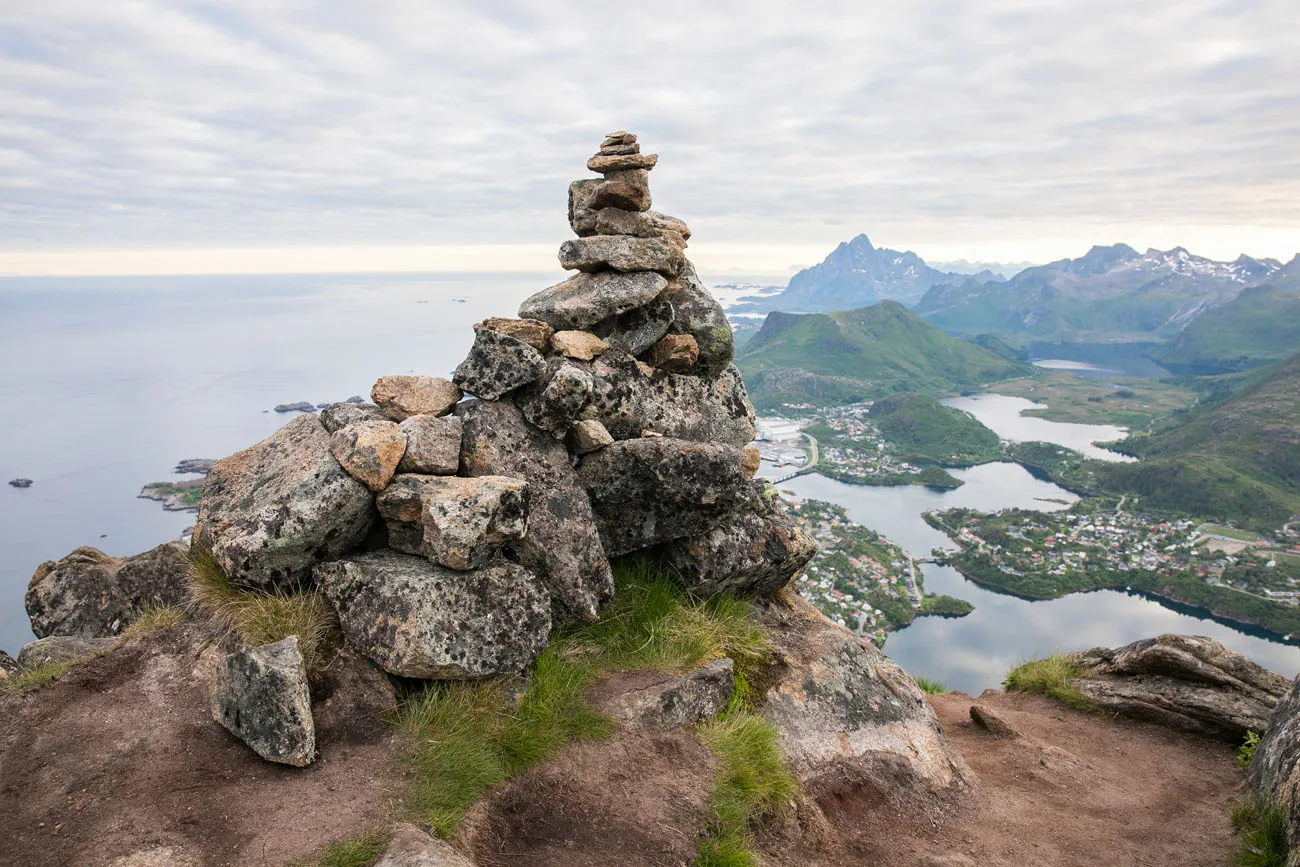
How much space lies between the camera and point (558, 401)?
1046cm

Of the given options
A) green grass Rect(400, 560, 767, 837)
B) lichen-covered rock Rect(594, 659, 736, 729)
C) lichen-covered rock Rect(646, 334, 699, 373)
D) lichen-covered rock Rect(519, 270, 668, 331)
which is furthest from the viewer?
lichen-covered rock Rect(646, 334, 699, 373)

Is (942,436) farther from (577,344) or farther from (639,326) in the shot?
(577,344)

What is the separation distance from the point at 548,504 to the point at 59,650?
6761 millimetres

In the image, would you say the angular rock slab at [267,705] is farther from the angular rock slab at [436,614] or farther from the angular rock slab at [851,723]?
the angular rock slab at [851,723]

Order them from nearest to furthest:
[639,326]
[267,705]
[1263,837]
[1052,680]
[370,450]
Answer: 1. [267,705]
2. [1263,837]
3. [370,450]
4. [639,326]
5. [1052,680]

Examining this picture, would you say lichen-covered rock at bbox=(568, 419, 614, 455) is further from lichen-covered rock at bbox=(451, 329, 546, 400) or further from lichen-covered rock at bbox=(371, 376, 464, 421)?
lichen-covered rock at bbox=(371, 376, 464, 421)

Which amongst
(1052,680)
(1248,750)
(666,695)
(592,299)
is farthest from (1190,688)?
(592,299)

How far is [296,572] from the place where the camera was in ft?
29.6

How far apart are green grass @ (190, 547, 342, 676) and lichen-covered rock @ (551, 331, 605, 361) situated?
517cm

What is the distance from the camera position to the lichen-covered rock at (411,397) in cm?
1024

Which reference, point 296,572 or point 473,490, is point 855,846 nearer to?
point 473,490

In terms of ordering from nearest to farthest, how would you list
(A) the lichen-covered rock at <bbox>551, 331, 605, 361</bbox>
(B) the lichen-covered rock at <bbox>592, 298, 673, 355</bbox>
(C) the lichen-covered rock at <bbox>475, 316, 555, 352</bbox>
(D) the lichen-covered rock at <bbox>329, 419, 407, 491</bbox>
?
1. (D) the lichen-covered rock at <bbox>329, 419, 407, 491</bbox>
2. (C) the lichen-covered rock at <bbox>475, 316, 555, 352</bbox>
3. (A) the lichen-covered rock at <bbox>551, 331, 605, 361</bbox>
4. (B) the lichen-covered rock at <bbox>592, 298, 673, 355</bbox>

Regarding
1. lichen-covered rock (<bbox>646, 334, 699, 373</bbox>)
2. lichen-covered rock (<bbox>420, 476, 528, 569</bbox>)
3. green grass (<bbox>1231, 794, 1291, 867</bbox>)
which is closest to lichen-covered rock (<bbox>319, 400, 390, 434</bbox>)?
lichen-covered rock (<bbox>420, 476, 528, 569</bbox>)

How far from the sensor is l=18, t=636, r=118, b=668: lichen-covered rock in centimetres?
895
